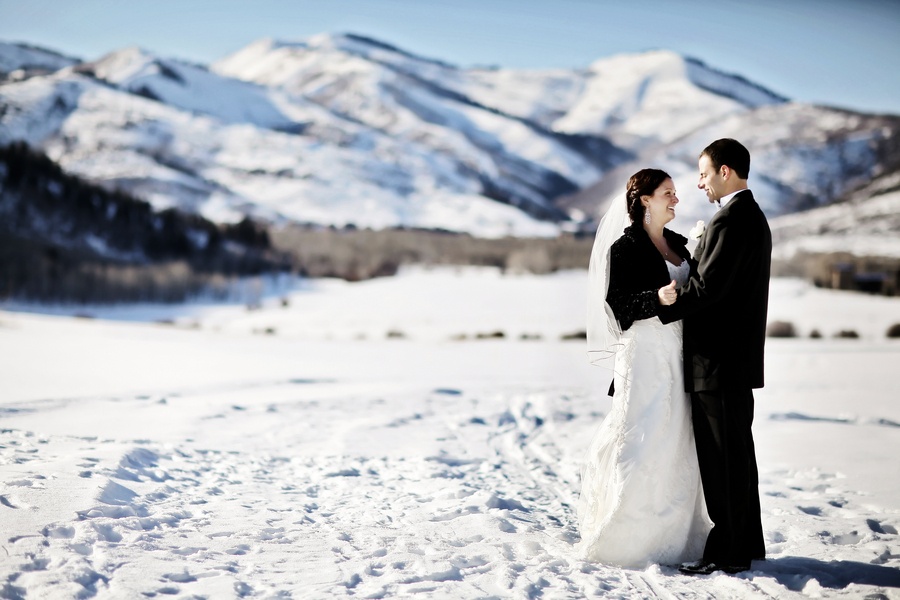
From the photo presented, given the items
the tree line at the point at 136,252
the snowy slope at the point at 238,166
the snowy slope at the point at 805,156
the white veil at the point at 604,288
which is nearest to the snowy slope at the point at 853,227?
the snowy slope at the point at 805,156

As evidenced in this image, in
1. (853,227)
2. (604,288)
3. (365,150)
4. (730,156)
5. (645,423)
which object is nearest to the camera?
(730,156)

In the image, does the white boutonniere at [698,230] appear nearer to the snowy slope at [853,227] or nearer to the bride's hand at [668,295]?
the bride's hand at [668,295]

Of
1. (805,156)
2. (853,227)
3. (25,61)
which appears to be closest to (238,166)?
(25,61)

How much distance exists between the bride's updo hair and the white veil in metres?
0.07

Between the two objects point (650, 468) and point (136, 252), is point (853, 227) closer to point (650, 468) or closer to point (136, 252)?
point (136, 252)

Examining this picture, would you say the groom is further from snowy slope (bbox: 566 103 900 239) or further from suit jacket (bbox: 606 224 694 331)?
snowy slope (bbox: 566 103 900 239)

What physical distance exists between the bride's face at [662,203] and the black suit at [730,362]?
21cm

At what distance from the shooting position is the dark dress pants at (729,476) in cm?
354

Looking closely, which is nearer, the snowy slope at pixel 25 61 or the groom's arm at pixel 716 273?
the groom's arm at pixel 716 273

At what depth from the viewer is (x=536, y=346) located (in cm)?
1897

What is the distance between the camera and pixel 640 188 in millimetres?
3699

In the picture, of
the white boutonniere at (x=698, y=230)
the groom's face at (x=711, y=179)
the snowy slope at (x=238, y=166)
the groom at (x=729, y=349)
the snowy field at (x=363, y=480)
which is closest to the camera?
the snowy field at (x=363, y=480)

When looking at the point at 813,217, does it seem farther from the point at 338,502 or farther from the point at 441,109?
the point at 441,109

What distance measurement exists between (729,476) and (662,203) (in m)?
1.25
